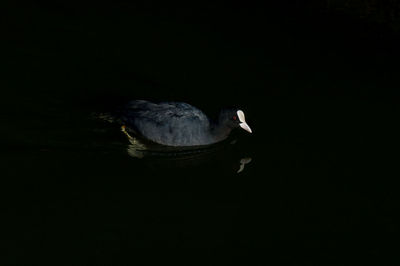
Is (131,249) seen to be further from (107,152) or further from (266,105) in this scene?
(266,105)

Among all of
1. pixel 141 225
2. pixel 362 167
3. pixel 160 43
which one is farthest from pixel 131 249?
pixel 160 43

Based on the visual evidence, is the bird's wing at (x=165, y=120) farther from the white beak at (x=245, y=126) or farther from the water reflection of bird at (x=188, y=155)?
the white beak at (x=245, y=126)

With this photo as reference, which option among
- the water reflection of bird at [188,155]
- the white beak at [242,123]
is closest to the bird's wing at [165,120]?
the water reflection of bird at [188,155]

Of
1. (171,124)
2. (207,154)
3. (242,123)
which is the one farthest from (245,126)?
(171,124)

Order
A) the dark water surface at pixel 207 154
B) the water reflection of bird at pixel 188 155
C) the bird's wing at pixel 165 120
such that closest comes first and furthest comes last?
the dark water surface at pixel 207 154 → the water reflection of bird at pixel 188 155 → the bird's wing at pixel 165 120

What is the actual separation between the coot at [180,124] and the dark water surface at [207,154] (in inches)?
10.3

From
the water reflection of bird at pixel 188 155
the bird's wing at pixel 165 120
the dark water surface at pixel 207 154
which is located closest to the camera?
the dark water surface at pixel 207 154

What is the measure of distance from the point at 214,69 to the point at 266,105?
4.29ft

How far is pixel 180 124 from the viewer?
7.21 m

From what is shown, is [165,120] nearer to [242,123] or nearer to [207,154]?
[207,154]

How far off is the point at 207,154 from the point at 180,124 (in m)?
0.51

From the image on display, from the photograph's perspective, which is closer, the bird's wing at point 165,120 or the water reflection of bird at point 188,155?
the water reflection of bird at point 188,155

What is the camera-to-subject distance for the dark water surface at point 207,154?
18.4ft

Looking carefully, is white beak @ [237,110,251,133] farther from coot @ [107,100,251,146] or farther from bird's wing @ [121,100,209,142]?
bird's wing @ [121,100,209,142]
